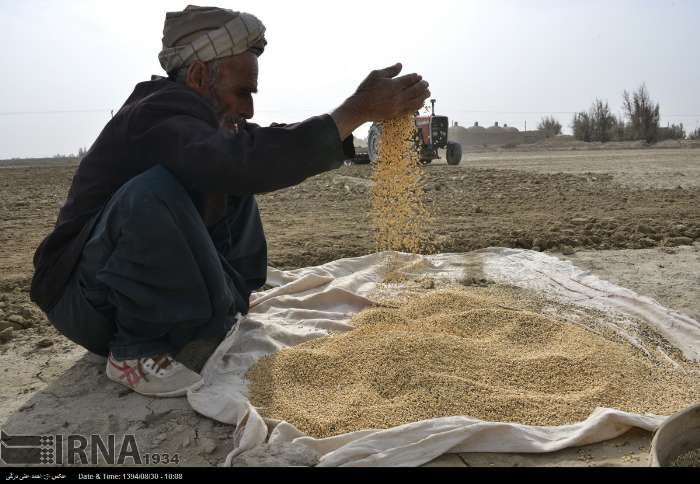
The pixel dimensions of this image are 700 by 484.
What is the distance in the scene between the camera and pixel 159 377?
1913mm

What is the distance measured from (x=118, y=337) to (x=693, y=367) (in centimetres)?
192

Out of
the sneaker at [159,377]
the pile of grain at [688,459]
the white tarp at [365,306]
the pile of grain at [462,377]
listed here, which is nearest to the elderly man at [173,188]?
the sneaker at [159,377]

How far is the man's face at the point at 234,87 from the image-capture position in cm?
217

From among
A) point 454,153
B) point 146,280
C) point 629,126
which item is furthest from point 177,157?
point 629,126

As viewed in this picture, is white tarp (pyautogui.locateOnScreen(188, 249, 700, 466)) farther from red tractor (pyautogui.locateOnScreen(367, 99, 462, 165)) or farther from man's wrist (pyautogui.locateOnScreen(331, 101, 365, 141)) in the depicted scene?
red tractor (pyautogui.locateOnScreen(367, 99, 462, 165))

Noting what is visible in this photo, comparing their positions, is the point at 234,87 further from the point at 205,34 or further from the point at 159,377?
the point at 159,377

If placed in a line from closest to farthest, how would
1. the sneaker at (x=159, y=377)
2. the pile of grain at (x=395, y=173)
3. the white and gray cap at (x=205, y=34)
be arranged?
the sneaker at (x=159, y=377)
the white and gray cap at (x=205, y=34)
the pile of grain at (x=395, y=173)

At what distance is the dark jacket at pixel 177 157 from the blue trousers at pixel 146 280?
0.06 m

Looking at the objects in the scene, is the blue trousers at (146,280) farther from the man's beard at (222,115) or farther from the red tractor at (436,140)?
the red tractor at (436,140)

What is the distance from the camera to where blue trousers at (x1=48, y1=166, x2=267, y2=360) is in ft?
6.04

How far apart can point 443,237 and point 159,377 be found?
2663mm

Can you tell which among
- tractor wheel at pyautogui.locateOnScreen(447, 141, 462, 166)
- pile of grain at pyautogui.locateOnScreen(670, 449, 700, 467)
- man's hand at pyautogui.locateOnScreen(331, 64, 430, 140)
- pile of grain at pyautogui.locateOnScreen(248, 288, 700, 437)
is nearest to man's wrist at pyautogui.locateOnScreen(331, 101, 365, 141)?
man's hand at pyautogui.locateOnScreen(331, 64, 430, 140)

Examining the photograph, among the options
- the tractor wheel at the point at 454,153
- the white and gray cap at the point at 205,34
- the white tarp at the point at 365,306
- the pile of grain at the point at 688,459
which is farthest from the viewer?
the tractor wheel at the point at 454,153

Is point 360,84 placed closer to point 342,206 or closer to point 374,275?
point 374,275
